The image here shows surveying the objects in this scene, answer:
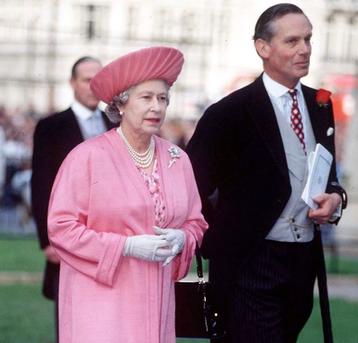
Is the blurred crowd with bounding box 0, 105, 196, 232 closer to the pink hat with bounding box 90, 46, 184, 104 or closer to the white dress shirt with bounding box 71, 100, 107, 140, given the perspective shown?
the white dress shirt with bounding box 71, 100, 107, 140

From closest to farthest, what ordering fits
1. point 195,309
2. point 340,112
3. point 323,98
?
point 195,309, point 323,98, point 340,112

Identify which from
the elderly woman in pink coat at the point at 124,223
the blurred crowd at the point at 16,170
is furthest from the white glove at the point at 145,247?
the blurred crowd at the point at 16,170

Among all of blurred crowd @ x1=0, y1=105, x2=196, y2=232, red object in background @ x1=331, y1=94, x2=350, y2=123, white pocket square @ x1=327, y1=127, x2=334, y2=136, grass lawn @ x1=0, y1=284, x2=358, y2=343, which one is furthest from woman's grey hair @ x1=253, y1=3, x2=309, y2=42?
red object in background @ x1=331, y1=94, x2=350, y2=123

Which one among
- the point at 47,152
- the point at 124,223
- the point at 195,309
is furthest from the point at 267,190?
the point at 47,152

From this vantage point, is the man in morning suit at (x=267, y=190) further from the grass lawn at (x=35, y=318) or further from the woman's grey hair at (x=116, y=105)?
the grass lawn at (x=35, y=318)

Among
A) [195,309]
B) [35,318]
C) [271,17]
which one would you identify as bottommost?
[35,318]

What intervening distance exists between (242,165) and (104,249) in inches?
44.6

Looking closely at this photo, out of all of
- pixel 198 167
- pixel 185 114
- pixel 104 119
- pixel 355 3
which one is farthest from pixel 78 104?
pixel 355 3

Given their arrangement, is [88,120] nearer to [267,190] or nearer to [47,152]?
[47,152]

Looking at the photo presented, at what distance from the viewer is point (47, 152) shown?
7734 millimetres

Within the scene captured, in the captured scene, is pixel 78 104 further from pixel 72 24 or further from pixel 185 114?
pixel 72 24

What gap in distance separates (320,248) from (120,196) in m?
1.36

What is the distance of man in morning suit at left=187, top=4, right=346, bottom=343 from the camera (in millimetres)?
6148

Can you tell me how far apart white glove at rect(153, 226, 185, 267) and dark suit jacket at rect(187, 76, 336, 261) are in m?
Result: 0.79
